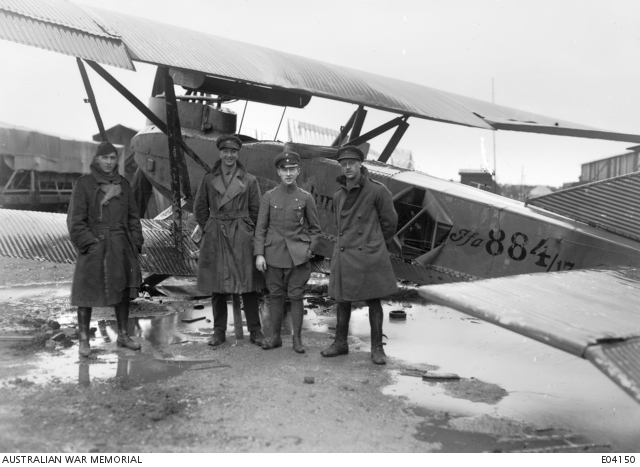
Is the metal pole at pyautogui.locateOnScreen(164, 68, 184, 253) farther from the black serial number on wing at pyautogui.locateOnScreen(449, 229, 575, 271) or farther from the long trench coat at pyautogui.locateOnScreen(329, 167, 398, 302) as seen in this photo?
the black serial number on wing at pyautogui.locateOnScreen(449, 229, 575, 271)

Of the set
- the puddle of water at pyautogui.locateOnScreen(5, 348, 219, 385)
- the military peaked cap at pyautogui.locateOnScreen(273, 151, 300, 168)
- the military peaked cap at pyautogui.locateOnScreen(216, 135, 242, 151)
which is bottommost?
the puddle of water at pyautogui.locateOnScreen(5, 348, 219, 385)

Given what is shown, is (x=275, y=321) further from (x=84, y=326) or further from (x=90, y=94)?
(x=90, y=94)

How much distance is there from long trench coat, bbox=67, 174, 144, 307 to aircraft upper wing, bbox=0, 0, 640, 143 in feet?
4.71

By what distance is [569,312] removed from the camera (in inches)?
117

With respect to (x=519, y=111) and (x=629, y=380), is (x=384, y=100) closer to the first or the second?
(x=519, y=111)

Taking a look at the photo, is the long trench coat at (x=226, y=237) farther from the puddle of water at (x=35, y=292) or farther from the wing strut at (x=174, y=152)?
the puddle of water at (x=35, y=292)

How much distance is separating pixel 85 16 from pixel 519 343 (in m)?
5.90

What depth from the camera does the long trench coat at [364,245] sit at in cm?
527

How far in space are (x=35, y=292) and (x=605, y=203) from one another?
25.8 feet

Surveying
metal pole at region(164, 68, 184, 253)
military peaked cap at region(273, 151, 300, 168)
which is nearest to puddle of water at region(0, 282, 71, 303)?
metal pole at region(164, 68, 184, 253)

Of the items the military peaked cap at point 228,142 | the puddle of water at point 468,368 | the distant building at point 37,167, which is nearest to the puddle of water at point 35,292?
the puddle of water at point 468,368

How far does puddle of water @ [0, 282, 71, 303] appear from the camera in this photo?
27.6 ft

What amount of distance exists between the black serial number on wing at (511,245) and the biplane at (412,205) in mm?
11
